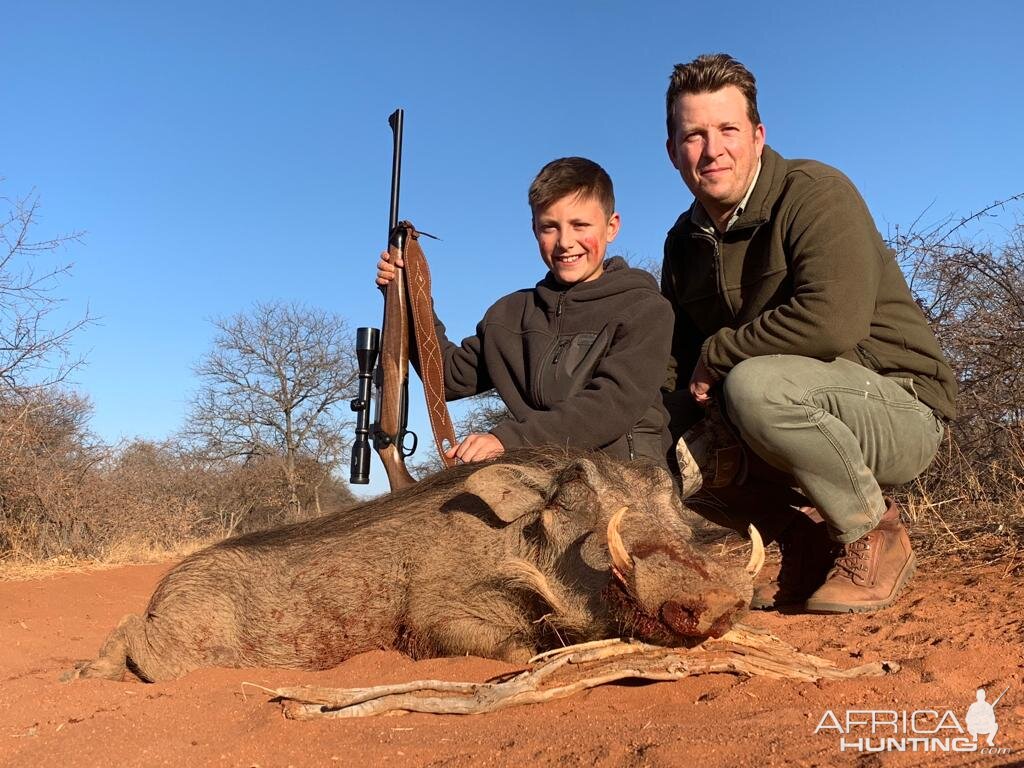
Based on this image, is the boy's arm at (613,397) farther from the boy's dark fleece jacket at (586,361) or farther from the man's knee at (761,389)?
the man's knee at (761,389)

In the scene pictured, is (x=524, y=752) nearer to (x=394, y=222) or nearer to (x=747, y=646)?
(x=747, y=646)

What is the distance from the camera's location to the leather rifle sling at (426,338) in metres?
4.75

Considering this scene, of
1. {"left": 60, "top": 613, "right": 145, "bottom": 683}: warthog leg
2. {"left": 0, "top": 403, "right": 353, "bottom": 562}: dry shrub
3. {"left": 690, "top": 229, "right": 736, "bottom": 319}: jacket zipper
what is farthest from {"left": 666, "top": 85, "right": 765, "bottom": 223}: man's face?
{"left": 0, "top": 403, "right": 353, "bottom": 562}: dry shrub

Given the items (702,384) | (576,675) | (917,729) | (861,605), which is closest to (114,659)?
(576,675)

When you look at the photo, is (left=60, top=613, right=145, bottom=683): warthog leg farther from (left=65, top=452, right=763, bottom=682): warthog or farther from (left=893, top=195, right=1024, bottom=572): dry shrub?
(left=893, top=195, right=1024, bottom=572): dry shrub

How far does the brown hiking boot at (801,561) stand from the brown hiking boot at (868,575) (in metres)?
0.37

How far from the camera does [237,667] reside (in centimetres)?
342

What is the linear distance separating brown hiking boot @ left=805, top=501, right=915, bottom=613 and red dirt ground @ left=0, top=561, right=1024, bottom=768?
80mm

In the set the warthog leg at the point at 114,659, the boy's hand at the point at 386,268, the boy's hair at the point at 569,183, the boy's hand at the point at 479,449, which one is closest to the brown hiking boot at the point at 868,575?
the boy's hand at the point at 479,449

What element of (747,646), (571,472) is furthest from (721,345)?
(747,646)

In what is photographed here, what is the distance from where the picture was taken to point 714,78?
407 cm

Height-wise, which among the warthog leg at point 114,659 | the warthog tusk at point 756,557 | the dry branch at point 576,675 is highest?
the warthog tusk at point 756,557

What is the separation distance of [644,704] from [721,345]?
1.90 m

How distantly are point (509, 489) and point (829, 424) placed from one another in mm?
1378
